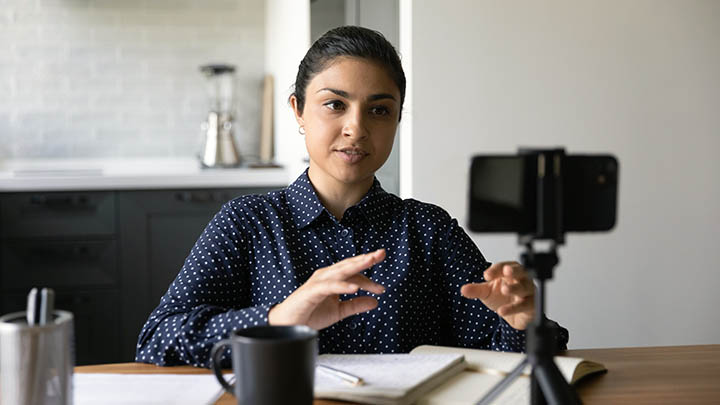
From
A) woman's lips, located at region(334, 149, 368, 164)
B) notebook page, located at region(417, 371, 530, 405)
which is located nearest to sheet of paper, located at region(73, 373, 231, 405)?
notebook page, located at region(417, 371, 530, 405)

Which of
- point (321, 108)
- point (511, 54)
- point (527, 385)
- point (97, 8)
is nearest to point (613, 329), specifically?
point (511, 54)

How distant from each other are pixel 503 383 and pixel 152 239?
2675mm

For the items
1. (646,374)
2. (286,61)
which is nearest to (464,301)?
(646,374)

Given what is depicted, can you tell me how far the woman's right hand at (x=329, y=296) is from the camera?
0.94 metres

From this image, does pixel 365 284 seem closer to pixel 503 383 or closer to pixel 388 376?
pixel 388 376

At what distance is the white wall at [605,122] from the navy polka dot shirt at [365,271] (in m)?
0.80

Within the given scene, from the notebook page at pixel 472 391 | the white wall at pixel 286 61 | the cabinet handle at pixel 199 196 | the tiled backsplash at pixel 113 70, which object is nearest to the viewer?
the notebook page at pixel 472 391

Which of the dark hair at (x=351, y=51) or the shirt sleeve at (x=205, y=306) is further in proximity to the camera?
the dark hair at (x=351, y=51)

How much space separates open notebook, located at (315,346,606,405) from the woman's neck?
0.43 metres

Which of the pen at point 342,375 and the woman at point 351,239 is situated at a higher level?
the woman at point 351,239

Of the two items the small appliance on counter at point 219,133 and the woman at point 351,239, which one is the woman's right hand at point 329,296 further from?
the small appliance on counter at point 219,133

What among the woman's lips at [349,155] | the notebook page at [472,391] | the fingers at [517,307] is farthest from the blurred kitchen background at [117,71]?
the notebook page at [472,391]

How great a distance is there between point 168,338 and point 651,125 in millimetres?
1657

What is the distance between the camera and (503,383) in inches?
31.2
